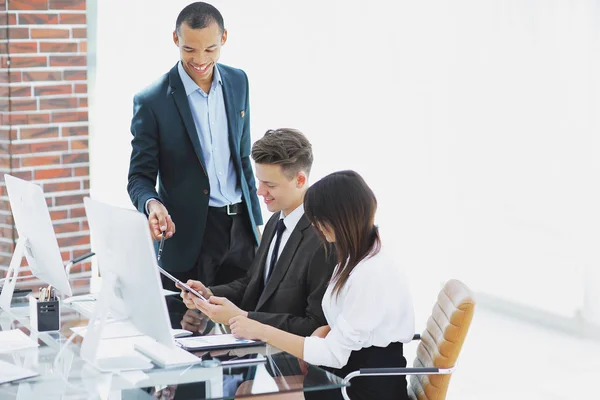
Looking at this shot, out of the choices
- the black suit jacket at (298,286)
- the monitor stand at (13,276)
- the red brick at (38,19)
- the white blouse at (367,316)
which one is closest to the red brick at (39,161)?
the red brick at (38,19)

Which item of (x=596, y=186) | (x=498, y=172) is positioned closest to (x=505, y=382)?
(x=596, y=186)

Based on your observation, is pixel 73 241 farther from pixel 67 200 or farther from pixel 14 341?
pixel 14 341

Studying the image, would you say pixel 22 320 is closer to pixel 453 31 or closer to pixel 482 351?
pixel 482 351

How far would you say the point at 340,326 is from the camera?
2447 millimetres

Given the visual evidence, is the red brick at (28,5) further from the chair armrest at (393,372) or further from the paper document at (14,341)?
the chair armrest at (393,372)

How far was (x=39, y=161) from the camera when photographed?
14.6 feet

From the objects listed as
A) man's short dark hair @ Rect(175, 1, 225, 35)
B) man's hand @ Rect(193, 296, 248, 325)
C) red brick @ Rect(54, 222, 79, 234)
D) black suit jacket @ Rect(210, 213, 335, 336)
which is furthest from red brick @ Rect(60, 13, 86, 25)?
man's hand @ Rect(193, 296, 248, 325)

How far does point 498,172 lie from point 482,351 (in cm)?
135

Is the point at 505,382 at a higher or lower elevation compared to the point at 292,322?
lower

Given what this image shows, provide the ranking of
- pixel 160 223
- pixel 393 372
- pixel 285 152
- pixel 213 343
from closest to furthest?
pixel 393 372 → pixel 213 343 → pixel 285 152 → pixel 160 223

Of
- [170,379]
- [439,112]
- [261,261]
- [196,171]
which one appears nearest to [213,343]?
[170,379]

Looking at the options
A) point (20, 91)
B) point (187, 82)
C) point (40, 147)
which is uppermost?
point (187, 82)

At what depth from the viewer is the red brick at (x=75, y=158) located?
452cm

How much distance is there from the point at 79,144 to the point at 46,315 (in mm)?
1955
